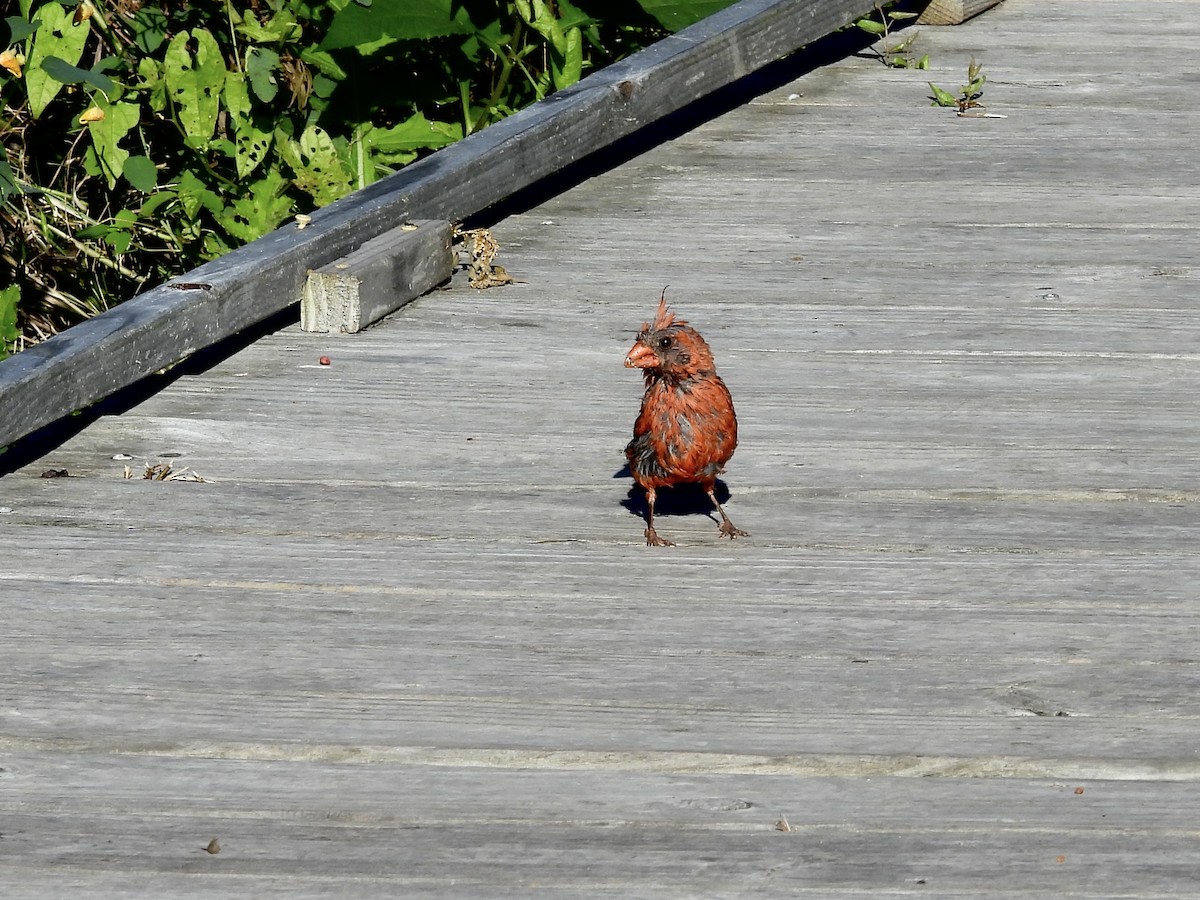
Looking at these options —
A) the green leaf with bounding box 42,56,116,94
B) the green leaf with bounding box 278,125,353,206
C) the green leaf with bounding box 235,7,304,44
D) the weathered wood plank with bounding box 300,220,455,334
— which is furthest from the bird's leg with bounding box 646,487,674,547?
the green leaf with bounding box 235,7,304,44

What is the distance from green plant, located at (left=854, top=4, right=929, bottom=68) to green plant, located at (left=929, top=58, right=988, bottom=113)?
0.92 ft

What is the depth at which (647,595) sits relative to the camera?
297cm

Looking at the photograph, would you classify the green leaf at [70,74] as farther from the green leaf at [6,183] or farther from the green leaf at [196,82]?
the green leaf at [196,82]

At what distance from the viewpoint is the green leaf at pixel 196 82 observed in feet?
18.1

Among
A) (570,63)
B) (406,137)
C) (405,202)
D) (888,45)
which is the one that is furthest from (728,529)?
(888,45)

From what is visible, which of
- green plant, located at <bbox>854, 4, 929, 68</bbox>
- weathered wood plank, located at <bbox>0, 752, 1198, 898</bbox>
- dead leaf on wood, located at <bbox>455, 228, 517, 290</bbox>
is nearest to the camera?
weathered wood plank, located at <bbox>0, 752, 1198, 898</bbox>

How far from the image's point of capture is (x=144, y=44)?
5617mm

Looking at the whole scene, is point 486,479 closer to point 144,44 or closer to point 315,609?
point 315,609

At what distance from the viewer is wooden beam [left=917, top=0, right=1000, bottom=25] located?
6875 millimetres

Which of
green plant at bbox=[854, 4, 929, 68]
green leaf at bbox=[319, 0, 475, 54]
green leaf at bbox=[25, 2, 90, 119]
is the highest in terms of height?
green leaf at bbox=[319, 0, 475, 54]

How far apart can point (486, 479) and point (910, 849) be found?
1.45 metres

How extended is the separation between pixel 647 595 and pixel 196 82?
320 centimetres

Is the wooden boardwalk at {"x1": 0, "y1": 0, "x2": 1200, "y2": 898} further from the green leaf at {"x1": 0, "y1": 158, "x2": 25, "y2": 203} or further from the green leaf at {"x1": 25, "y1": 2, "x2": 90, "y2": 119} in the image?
the green leaf at {"x1": 25, "y1": 2, "x2": 90, "y2": 119}

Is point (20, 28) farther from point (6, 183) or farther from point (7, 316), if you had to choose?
point (7, 316)
